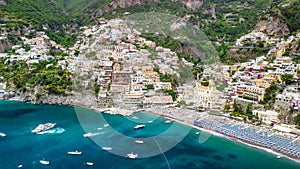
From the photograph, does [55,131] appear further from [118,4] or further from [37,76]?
[118,4]

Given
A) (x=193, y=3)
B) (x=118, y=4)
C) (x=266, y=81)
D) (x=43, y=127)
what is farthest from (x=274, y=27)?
(x=118, y=4)

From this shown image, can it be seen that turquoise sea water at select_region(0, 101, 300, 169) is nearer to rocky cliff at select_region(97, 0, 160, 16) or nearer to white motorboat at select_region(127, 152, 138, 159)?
white motorboat at select_region(127, 152, 138, 159)

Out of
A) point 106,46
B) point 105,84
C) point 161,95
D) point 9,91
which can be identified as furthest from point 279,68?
point 9,91

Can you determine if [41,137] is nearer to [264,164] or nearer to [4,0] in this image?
[264,164]

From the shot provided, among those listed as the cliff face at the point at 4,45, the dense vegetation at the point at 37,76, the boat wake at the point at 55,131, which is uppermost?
the cliff face at the point at 4,45

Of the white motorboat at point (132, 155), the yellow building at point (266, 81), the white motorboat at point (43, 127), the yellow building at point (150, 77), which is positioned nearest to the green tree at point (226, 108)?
the yellow building at point (266, 81)

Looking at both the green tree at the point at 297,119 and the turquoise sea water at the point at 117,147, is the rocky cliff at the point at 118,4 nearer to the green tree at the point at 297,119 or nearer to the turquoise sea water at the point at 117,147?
the turquoise sea water at the point at 117,147
